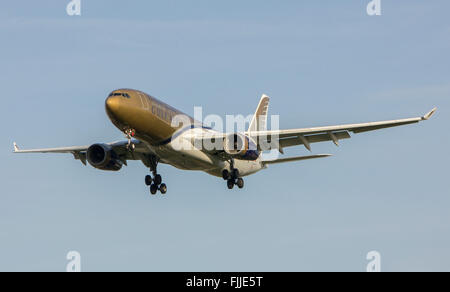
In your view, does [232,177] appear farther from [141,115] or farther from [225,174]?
[141,115]

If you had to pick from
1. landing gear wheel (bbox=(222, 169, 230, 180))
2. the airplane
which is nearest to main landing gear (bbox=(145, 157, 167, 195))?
the airplane

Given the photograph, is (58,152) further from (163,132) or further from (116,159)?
(163,132)

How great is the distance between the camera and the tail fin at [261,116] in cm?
6762

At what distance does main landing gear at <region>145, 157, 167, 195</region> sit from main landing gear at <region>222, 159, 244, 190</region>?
13.7 feet

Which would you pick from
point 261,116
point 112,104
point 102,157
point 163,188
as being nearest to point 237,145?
point 163,188

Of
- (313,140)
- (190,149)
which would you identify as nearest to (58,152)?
(190,149)

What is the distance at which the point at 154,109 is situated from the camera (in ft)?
177

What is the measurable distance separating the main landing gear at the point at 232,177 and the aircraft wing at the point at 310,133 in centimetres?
Answer: 230

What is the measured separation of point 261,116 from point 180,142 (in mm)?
14472

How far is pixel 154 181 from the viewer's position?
60.9 meters

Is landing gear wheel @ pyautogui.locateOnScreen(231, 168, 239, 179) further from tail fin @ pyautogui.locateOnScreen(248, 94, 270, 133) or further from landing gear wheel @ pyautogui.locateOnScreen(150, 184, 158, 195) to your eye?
tail fin @ pyautogui.locateOnScreen(248, 94, 270, 133)

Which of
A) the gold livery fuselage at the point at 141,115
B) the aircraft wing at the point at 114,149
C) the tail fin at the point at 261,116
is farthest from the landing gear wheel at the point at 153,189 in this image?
the tail fin at the point at 261,116
